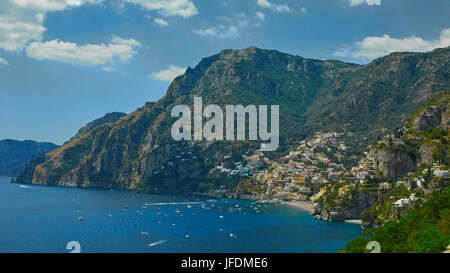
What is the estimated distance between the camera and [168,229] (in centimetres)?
8938

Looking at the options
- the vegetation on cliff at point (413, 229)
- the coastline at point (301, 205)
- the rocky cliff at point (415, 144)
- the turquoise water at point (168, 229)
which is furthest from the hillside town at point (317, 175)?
the vegetation on cliff at point (413, 229)

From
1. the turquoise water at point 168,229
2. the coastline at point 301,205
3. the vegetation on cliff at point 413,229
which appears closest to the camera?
the vegetation on cliff at point 413,229

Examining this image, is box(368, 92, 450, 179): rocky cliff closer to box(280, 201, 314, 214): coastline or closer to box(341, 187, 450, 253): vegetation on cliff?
box(280, 201, 314, 214): coastline

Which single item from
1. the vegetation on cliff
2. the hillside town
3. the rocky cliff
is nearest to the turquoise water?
the hillside town

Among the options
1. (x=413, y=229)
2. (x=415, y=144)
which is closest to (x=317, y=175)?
(x=415, y=144)

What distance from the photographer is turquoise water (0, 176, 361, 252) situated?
71756 mm

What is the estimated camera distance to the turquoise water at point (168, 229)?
71.8 meters

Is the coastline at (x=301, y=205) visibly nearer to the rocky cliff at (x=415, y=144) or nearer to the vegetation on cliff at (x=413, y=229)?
the rocky cliff at (x=415, y=144)

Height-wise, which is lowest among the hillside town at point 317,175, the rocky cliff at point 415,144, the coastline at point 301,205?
the coastline at point 301,205

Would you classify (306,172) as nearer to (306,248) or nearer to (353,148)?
(353,148)

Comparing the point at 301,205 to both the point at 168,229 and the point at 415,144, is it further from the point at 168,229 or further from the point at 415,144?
the point at 168,229

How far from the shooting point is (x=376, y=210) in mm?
89188
